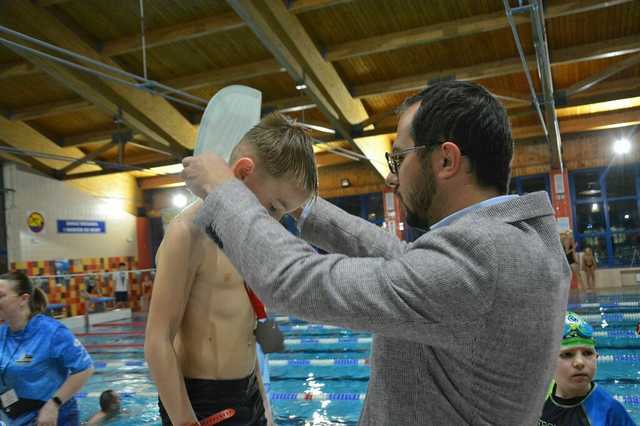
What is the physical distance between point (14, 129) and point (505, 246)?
50.8 ft

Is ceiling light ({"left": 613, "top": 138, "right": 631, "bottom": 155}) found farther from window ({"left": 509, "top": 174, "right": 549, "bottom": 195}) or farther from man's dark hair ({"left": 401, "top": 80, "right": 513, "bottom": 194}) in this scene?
man's dark hair ({"left": 401, "top": 80, "right": 513, "bottom": 194})

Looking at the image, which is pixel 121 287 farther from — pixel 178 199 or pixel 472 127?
pixel 472 127

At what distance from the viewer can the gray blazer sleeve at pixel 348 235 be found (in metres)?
1.41

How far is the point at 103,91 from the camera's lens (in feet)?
36.9

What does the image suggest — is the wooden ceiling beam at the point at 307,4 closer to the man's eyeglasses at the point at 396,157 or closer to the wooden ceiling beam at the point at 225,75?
the wooden ceiling beam at the point at 225,75

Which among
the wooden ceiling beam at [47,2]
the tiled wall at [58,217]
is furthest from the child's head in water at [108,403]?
the tiled wall at [58,217]

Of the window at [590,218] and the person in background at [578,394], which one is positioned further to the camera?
the window at [590,218]

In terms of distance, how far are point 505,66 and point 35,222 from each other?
13.1 meters

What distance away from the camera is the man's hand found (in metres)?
0.95

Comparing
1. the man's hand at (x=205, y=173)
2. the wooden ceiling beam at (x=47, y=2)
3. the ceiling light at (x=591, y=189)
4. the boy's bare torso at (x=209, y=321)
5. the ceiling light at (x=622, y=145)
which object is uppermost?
the wooden ceiling beam at (x=47, y=2)

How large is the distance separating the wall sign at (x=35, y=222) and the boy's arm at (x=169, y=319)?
50.7 feet

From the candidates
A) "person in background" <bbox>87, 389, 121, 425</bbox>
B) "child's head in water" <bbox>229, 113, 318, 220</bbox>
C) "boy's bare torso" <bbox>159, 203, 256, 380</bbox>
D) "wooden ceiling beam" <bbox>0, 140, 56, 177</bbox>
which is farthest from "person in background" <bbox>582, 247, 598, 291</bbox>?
"wooden ceiling beam" <bbox>0, 140, 56, 177</bbox>

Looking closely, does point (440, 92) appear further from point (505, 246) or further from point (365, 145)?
point (365, 145)

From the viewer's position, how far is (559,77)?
12547 mm
